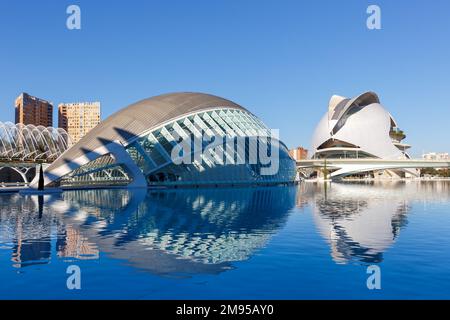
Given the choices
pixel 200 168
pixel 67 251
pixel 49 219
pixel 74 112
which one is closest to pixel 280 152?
pixel 200 168

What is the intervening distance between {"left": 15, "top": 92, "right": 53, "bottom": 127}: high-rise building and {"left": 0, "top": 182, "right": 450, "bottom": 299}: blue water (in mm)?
115664

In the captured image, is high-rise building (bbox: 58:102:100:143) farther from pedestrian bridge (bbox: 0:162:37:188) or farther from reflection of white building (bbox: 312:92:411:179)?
pedestrian bridge (bbox: 0:162:37:188)

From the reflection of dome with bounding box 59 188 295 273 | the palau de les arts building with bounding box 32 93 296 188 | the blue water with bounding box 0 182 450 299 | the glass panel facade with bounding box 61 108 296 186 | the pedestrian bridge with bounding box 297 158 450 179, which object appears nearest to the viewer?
the blue water with bounding box 0 182 450 299

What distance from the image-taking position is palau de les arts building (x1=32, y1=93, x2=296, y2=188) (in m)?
43.3

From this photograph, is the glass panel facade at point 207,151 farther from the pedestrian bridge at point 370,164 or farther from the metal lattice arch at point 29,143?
the pedestrian bridge at point 370,164

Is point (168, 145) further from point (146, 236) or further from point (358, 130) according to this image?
point (358, 130)

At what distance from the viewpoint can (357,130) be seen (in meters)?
110

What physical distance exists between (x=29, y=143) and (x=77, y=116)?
303 feet

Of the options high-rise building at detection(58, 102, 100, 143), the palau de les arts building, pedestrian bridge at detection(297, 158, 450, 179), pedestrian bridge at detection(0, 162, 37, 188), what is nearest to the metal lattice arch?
pedestrian bridge at detection(0, 162, 37, 188)

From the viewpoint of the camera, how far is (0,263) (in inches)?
399

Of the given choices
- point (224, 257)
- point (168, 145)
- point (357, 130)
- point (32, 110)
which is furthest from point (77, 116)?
point (224, 257)

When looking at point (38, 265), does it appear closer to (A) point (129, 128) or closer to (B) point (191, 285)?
(B) point (191, 285)

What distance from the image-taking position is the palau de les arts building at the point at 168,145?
43.3 meters

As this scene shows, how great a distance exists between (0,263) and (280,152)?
54857 mm
